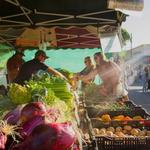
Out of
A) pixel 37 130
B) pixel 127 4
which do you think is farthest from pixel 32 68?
pixel 37 130

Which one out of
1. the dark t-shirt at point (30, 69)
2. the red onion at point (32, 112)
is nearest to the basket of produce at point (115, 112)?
the dark t-shirt at point (30, 69)

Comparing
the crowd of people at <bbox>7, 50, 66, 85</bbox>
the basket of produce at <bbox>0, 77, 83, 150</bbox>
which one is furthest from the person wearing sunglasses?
the basket of produce at <bbox>0, 77, 83, 150</bbox>

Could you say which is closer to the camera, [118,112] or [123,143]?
[123,143]

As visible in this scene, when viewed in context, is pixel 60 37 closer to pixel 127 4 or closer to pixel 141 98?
pixel 127 4

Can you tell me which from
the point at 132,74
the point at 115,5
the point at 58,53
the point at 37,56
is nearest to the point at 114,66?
the point at 37,56

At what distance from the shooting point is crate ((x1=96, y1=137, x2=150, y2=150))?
14.1 ft

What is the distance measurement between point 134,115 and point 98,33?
3.25 meters

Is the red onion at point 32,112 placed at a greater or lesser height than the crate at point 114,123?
greater

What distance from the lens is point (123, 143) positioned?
14.4 ft

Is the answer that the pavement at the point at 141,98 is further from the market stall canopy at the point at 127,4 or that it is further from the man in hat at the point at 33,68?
the market stall canopy at the point at 127,4

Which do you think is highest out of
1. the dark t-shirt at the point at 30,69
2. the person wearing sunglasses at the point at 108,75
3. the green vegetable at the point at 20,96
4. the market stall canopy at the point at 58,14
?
the market stall canopy at the point at 58,14

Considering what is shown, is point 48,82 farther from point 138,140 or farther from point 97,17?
point 97,17

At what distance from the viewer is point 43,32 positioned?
9336 mm

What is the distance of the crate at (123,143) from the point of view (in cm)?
430
